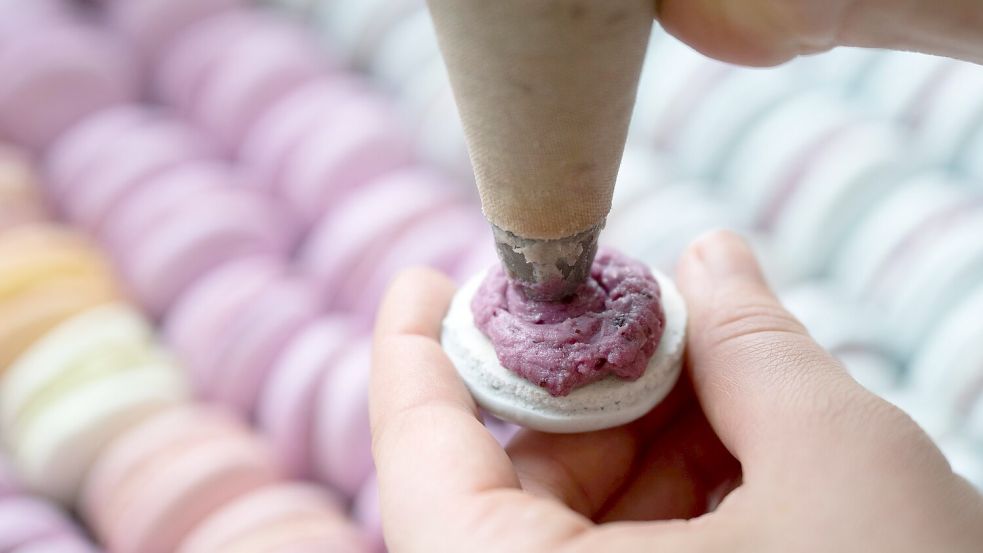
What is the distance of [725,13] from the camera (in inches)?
17.3

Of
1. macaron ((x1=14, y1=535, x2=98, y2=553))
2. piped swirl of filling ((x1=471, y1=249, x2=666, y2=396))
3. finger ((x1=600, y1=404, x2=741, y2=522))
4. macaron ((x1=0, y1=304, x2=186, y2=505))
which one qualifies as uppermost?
piped swirl of filling ((x1=471, y1=249, x2=666, y2=396))

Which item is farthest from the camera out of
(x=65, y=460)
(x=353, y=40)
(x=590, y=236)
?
(x=353, y=40)

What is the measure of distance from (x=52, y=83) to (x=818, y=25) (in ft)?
3.56

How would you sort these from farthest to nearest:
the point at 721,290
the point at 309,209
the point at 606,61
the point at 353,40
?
the point at 353,40
the point at 309,209
the point at 721,290
the point at 606,61

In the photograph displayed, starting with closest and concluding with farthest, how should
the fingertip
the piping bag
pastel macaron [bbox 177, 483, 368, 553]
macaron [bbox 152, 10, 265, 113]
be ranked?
A: the piping bag < the fingertip < pastel macaron [bbox 177, 483, 368, 553] < macaron [bbox 152, 10, 265, 113]

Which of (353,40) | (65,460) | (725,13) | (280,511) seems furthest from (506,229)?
(353,40)

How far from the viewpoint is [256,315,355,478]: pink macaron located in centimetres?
94

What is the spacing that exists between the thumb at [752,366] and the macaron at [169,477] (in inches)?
18.5

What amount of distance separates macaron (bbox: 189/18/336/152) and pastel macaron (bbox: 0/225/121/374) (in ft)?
0.86

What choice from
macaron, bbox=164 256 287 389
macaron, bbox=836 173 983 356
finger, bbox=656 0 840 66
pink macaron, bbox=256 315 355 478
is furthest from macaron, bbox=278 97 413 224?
finger, bbox=656 0 840 66

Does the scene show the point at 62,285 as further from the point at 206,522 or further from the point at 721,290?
the point at 721,290

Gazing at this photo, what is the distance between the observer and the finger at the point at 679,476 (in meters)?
0.65

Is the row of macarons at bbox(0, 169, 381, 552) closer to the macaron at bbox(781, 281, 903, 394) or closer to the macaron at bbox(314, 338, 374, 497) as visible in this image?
the macaron at bbox(314, 338, 374, 497)

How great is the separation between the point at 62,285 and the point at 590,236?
74 centimetres
